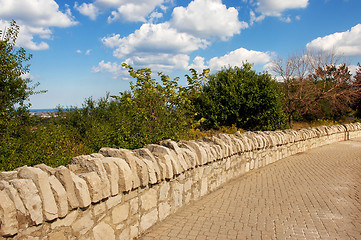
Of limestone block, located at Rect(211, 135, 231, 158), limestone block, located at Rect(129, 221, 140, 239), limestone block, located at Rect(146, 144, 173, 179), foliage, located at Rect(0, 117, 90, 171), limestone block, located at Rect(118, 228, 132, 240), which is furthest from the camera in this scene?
limestone block, located at Rect(211, 135, 231, 158)

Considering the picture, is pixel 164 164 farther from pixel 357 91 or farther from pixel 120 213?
pixel 357 91

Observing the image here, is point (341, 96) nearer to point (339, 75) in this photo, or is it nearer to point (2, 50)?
point (339, 75)

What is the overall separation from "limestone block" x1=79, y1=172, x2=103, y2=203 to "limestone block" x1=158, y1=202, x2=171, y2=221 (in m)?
1.45

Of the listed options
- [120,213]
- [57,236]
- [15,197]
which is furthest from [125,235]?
[15,197]

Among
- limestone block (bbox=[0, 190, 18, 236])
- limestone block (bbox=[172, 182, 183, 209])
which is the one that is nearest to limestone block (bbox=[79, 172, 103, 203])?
limestone block (bbox=[0, 190, 18, 236])

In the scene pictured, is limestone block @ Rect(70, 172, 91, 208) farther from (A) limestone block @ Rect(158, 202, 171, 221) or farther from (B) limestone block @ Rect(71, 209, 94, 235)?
(A) limestone block @ Rect(158, 202, 171, 221)

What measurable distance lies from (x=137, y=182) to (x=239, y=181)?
4042 millimetres

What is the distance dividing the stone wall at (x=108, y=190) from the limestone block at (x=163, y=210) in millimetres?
16

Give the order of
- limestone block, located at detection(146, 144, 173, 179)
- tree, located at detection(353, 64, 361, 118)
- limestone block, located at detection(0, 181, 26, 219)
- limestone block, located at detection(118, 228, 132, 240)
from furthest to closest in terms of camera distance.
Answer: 1. tree, located at detection(353, 64, 361, 118)
2. limestone block, located at detection(146, 144, 173, 179)
3. limestone block, located at detection(118, 228, 132, 240)
4. limestone block, located at detection(0, 181, 26, 219)

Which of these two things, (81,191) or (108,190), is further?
(108,190)

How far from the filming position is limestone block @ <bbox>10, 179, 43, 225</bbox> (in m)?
2.41

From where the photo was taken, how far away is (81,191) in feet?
9.43

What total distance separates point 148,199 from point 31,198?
1.90 metres

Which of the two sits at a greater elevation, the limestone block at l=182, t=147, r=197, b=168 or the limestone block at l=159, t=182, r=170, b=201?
the limestone block at l=182, t=147, r=197, b=168
